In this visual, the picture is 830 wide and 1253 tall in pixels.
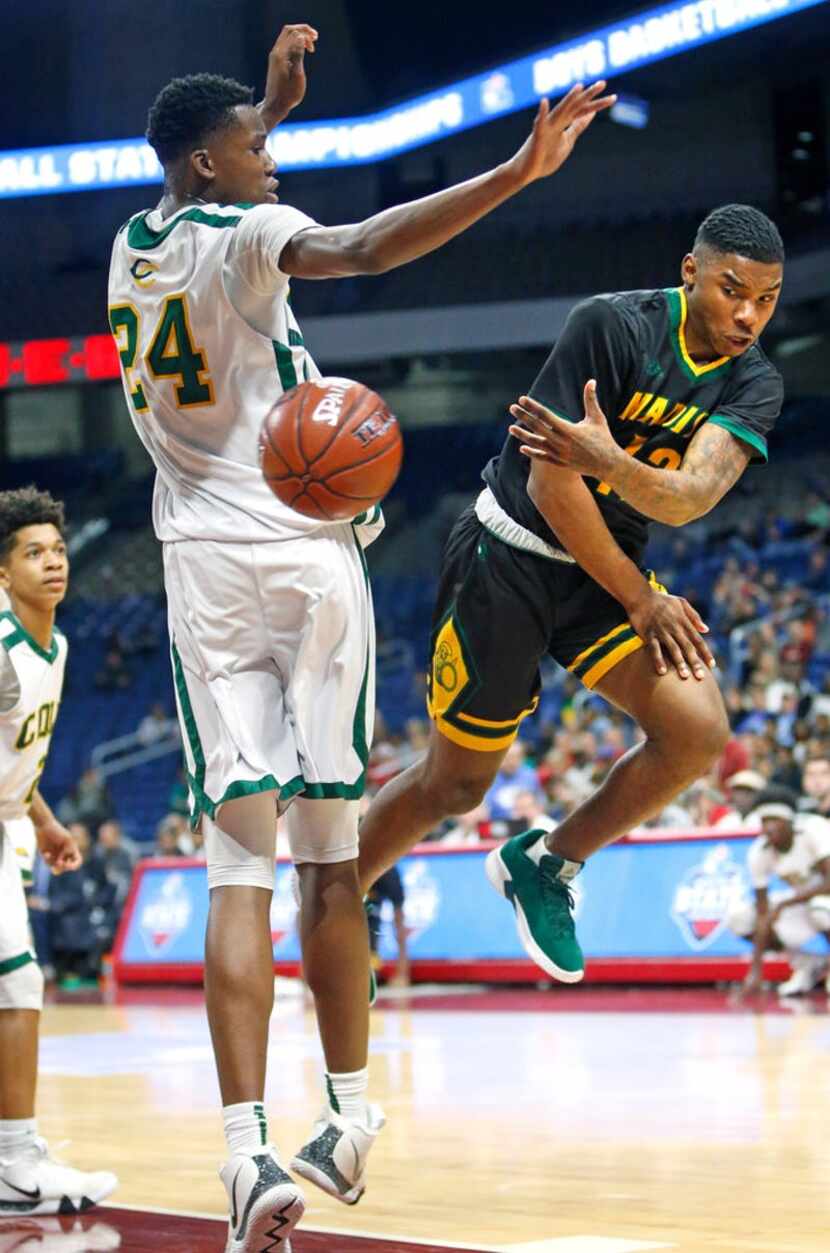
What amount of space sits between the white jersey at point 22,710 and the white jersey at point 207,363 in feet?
3.32

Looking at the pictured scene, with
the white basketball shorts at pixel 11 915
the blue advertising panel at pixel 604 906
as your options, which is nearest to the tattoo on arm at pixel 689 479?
the white basketball shorts at pixel 11 915

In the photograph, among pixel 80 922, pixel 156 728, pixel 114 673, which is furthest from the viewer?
pixel 114 673

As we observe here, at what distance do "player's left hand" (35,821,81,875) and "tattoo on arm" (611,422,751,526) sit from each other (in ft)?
7.41

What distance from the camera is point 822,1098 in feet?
21.0

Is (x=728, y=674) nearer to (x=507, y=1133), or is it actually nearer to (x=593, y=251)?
(x=593, y=251)

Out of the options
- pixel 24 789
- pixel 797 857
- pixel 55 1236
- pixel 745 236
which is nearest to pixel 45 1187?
pixel 55 1236

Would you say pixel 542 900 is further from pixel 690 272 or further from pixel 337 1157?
pixel 690 272

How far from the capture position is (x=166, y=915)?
608 inches

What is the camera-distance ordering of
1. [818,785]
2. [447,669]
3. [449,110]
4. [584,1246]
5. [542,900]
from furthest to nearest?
[449,110], [818,785], [542,900], [447,669], [584,1246]

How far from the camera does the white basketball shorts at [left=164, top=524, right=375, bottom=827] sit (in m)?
3.96

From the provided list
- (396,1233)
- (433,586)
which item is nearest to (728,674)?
(433,586)

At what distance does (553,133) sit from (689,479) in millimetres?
1207

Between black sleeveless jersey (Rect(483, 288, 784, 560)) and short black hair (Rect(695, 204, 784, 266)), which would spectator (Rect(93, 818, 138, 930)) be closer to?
black sleeveless jersey (Rect(483, 288, 784, 560))

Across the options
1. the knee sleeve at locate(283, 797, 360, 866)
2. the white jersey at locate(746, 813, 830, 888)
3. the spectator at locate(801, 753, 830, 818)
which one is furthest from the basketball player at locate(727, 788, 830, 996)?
the knee sleeve at locate(283, 797, 360, 866)
